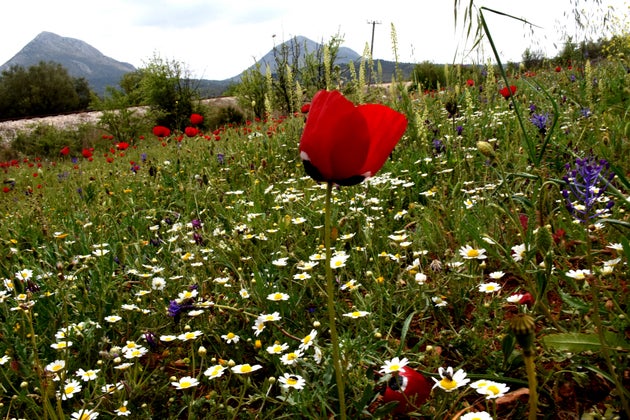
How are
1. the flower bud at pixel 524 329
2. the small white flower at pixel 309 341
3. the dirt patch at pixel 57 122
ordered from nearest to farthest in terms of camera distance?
the flower bud at pixel 524 329
the small white flower at pixel 309 341
the dirt patch at pixel 57 122

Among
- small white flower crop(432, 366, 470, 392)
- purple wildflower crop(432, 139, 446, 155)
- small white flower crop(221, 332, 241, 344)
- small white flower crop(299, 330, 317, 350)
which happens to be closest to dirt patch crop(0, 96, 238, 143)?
purple wildflower crop(432, 139, 446, 155)

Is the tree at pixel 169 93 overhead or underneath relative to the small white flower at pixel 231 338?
overhead

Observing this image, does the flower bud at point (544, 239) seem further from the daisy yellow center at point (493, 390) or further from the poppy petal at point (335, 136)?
the poppy petal at point (335, 136)

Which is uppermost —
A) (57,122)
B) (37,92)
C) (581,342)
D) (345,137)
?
(37,92)

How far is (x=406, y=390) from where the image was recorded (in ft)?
3.92

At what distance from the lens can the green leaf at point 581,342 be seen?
1135 millimetres

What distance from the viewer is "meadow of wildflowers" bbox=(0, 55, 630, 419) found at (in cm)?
121

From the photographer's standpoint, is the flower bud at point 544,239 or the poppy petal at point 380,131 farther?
the flower bud at point 544,239

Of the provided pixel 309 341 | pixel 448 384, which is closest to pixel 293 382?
pixel 309 341

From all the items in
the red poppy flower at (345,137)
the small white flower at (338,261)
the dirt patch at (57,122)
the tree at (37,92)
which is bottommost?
the small white flower at (338,261)

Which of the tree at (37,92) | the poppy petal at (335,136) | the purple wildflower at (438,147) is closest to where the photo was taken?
the poppy petal at (335,136)

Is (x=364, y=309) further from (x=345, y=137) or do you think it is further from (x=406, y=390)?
(x=345, y=137)

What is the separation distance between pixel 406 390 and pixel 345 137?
71 centimetres

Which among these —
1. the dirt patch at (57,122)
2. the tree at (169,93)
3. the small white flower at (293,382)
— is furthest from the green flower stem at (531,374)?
the dirt patch at (57,122)
